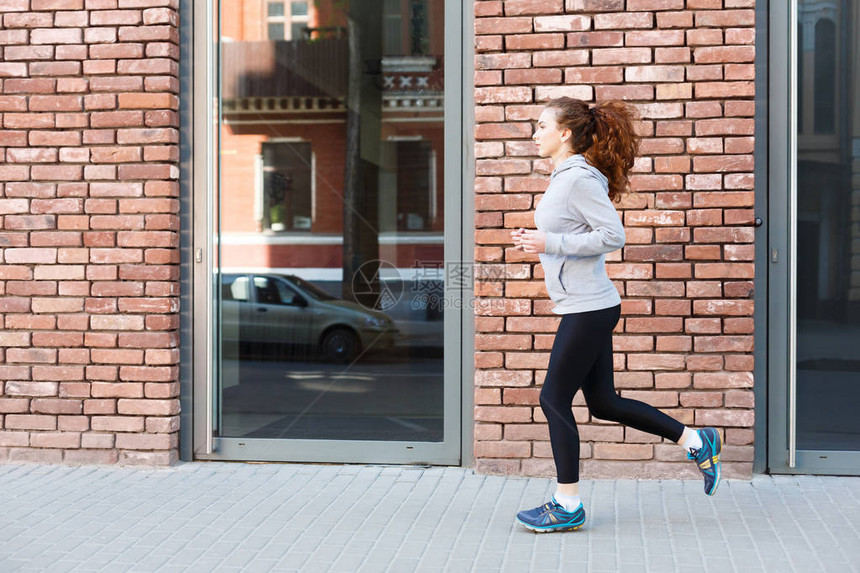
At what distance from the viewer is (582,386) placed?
4.29 metres

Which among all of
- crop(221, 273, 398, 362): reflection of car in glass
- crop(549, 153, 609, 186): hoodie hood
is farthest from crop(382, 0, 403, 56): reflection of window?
crop(549, 153, 609, 186): hoodie hood

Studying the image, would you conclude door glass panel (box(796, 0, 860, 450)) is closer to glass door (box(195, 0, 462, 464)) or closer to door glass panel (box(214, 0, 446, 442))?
glass door (box(195, 0, 462, 464))

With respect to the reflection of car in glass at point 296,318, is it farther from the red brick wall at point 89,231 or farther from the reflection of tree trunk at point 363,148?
the red brick wall at point 89,231

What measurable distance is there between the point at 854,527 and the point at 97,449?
13.3ft

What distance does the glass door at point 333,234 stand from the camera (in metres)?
5.52

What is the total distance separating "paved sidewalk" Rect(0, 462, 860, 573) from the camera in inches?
150

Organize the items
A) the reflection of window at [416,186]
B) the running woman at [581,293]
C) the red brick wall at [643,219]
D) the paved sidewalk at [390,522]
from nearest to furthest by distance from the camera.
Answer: the paved sidewalk at [390,522] → the running woman at [581,293] → the red brick wall at [643,219] → the reflection of window at [416,186]

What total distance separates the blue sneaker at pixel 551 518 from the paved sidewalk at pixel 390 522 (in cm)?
4

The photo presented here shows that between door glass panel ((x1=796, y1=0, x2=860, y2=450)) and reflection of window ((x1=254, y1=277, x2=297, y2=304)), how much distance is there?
292 cm

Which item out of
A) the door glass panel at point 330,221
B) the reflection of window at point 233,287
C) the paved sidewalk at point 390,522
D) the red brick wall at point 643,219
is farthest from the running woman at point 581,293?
the reflection of window at point 233,287

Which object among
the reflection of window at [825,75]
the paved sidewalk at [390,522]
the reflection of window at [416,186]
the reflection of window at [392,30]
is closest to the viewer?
the paved sidewalk at [390,522]

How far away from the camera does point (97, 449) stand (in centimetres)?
558

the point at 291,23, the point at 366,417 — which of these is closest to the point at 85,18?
the point at 291,23

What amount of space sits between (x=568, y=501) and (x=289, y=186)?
8.27 ft
